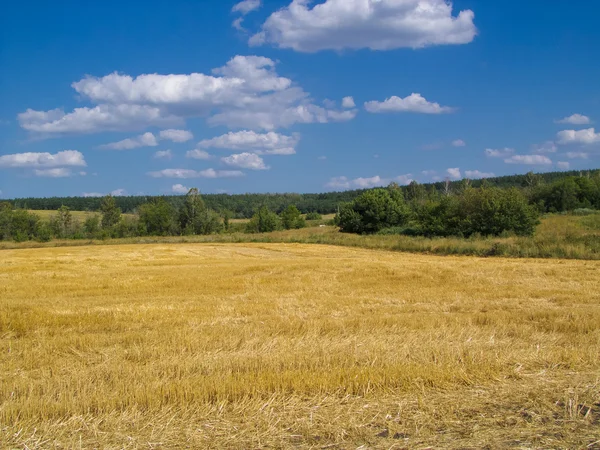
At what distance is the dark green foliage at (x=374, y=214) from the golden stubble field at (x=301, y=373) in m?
76.2

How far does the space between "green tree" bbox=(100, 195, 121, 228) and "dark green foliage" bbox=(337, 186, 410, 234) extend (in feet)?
195

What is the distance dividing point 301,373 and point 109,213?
124413mm

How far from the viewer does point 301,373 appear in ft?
22.8

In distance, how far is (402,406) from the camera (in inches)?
233

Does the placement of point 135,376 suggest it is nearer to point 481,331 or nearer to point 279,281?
point 481,331

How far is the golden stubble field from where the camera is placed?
5269 millimetres

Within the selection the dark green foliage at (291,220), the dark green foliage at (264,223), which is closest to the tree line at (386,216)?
the dark green foliage at (264,223)

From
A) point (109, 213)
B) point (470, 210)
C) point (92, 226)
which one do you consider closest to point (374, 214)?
point (470, 210)

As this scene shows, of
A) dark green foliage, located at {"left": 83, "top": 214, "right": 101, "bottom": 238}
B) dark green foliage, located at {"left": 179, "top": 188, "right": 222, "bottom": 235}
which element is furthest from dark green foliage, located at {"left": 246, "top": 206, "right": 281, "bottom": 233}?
dark green foliage, located at {"left": 83, "top": 214, "right": 101, "bottom": 238}

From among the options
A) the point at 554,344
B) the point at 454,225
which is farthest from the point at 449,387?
the point at 454,225

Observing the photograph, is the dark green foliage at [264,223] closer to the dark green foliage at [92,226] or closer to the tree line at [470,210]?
the tree line at [470,210]

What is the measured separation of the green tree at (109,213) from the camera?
12206cm

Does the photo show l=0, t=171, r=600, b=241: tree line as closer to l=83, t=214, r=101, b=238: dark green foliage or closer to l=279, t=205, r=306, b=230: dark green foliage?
l=83, t=214, r=101, b=238: dark green foliage

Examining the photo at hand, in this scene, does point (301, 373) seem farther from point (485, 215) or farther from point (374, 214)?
point (374, 214)
